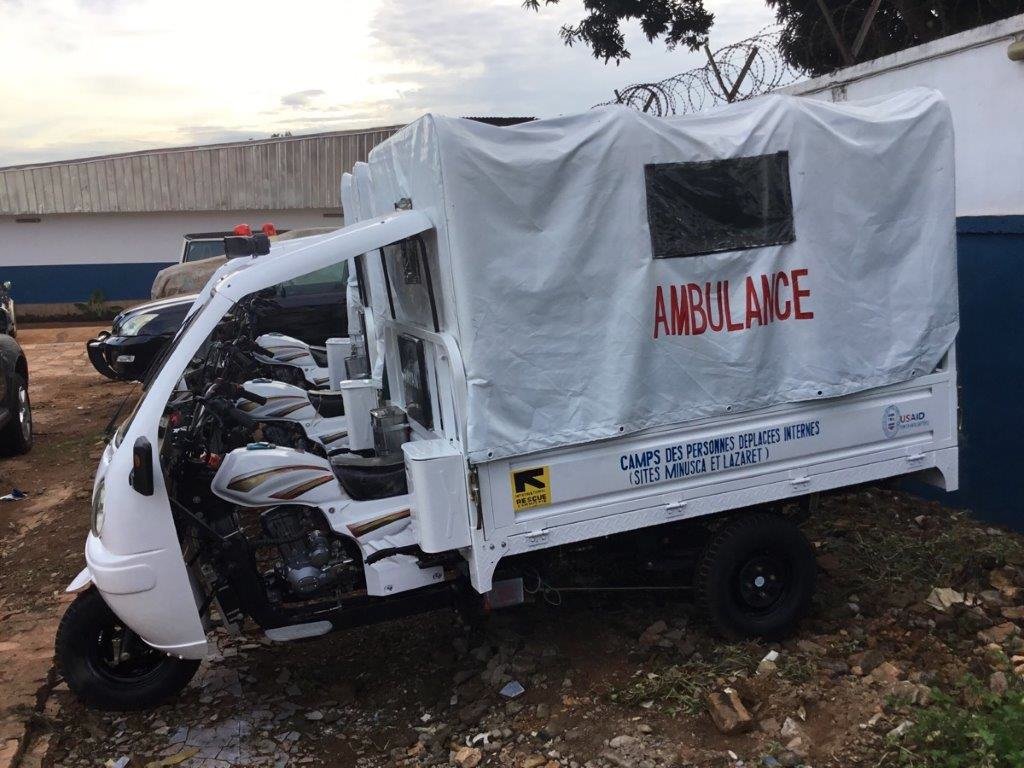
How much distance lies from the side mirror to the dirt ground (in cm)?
123

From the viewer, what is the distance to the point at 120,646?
13.9 feet

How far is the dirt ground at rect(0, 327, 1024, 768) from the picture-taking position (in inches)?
146

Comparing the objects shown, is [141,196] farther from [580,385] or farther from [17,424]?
[580,385]

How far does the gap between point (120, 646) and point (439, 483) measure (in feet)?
6.06

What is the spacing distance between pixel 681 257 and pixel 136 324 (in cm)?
897

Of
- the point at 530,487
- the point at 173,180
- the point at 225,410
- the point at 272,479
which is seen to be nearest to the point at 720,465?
the point at 530,487

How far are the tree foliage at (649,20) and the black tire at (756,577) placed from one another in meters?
Answer: 9.26

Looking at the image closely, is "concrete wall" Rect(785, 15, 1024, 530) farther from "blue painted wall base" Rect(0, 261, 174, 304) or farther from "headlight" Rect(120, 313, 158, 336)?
"blue painted wall base" Rect(0, 261, 174, 304)

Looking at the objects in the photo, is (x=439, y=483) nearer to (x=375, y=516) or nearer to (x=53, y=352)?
(x=375, y=516)

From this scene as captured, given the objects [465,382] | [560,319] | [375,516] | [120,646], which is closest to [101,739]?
[120,646]

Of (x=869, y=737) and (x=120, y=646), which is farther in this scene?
(x=120, y=646)

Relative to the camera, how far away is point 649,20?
12.0 meters

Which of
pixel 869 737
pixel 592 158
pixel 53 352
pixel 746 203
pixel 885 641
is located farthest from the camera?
pixel 53 352

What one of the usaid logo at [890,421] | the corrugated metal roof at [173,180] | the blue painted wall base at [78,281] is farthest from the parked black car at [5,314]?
the blue painted wall base at [78,281]
